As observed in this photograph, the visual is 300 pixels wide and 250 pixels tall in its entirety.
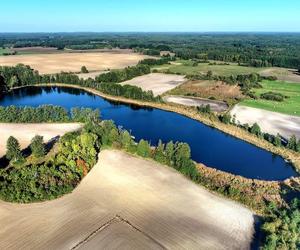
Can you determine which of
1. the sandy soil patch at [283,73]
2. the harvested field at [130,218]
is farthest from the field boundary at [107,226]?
the sandy soil patch at [283,73]

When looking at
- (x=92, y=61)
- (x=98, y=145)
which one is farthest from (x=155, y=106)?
(x=92, y=61)

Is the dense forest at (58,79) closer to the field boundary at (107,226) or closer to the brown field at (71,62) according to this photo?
the brown field at (71,62)

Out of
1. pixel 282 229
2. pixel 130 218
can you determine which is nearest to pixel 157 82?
pixel 130 218

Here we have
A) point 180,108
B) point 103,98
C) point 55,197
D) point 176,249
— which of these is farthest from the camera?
point 103,98

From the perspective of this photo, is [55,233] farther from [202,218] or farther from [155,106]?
[155,106]

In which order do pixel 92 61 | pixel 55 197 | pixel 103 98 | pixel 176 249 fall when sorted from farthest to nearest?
pixel 92 61 → pixel 103 98 → pixel 55 197 → pixel 176 249
